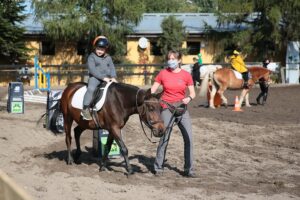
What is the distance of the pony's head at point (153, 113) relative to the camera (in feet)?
26.5

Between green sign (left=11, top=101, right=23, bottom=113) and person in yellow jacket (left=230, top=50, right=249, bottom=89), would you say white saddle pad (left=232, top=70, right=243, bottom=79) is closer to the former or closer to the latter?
person in yellow jacket (left=230, top=50, right=249, bottom=89)

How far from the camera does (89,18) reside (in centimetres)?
3219

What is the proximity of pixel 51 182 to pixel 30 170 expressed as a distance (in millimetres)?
1103

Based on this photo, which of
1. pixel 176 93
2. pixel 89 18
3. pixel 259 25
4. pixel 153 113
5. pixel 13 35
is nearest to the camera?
pixel 153 113

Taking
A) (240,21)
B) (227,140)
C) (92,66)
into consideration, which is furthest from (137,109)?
(240,21)

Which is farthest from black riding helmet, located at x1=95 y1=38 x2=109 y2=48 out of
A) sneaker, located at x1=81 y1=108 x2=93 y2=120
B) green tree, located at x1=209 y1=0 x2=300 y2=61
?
green tree, located at x1=209 y1=0 x2=300 y2=61

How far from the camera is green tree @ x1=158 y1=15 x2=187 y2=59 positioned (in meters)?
33.5

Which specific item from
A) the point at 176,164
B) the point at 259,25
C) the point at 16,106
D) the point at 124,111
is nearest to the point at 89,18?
the point at 259,25

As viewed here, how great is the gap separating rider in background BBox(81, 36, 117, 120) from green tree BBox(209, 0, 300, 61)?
24.8 metres

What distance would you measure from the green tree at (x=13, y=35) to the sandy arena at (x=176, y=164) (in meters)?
→ 16.3

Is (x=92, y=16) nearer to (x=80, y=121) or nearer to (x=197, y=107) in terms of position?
(x=197, y=107)

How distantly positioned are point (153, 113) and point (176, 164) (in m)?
1.88

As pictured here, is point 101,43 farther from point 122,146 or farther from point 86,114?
point 122,146

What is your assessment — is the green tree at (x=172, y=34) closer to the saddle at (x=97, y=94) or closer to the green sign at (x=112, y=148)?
the green sign at (x=112, y=148)
